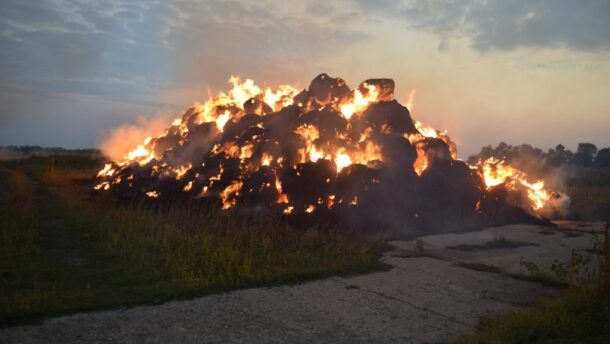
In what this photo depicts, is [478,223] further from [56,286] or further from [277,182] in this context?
[56,286]

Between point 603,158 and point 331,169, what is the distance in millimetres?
57788

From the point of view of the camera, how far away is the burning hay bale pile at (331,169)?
18859mm

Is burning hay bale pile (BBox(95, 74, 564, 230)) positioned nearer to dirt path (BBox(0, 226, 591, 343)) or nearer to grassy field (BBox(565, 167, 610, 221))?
grassy field (BBox(565, 167, 610, 221))

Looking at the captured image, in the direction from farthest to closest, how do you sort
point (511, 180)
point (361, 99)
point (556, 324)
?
point (511, 180) < point (361, 99) < point (556, 324)

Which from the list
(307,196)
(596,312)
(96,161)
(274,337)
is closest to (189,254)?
(274,337)

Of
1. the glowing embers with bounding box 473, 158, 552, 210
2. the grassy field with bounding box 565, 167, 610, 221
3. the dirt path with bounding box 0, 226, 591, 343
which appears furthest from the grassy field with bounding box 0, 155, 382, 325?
the grassy field with bounding box 565, 167, 610, 221

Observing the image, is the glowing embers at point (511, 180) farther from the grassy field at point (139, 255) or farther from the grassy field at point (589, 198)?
the grassy field at point (139, 255)

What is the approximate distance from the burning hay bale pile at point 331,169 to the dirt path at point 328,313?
6045 millimetres

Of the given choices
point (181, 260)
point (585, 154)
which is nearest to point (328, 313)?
point (181, 260)

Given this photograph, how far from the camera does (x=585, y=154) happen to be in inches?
2542

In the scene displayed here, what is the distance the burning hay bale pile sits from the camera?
18.9 meters

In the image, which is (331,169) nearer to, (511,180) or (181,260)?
(181,260)

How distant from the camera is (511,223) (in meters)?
21.7

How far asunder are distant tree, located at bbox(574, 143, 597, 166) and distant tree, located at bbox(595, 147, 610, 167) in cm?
59
